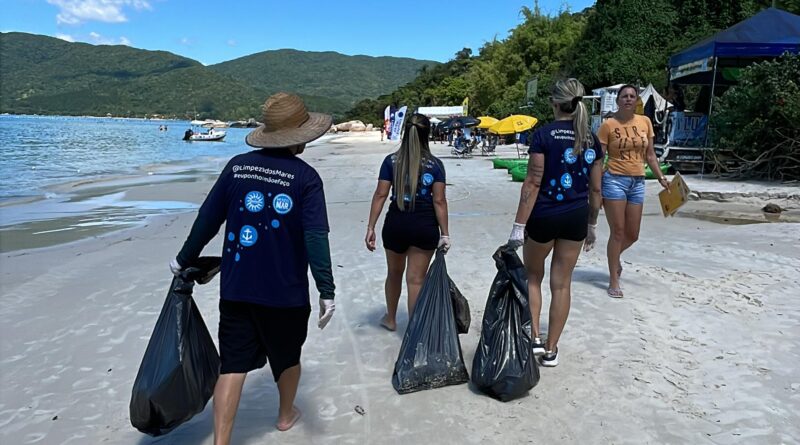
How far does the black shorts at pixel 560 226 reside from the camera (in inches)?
139

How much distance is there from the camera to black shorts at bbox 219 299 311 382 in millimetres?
2590

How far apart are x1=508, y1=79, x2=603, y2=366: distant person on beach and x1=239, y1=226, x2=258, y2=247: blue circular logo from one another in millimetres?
1592

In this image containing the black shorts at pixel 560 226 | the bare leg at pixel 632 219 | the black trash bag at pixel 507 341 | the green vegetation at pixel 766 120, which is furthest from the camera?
the green vegetation at pixel 766 120

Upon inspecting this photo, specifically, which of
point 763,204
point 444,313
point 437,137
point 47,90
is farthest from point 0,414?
point 47,90

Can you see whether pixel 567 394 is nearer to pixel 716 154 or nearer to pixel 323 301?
pixel 323 301

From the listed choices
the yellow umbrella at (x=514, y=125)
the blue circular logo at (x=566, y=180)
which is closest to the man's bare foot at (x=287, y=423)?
the blue circular logo at (x=566, y=180)

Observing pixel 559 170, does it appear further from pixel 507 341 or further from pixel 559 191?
pixel 507 341

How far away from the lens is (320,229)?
8.35ft

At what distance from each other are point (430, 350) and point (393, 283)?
909 mm

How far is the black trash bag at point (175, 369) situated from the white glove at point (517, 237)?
174 centimetres

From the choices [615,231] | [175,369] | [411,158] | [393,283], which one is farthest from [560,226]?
[175,369]

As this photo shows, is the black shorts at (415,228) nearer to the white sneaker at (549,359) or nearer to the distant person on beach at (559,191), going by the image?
the distant person on beach at (559,191)

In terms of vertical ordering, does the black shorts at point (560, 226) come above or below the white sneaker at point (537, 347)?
above

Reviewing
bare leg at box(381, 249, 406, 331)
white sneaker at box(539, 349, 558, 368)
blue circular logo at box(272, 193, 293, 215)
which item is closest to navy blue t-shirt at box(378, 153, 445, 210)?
bare leg at box(381, 249, 406, 331)
